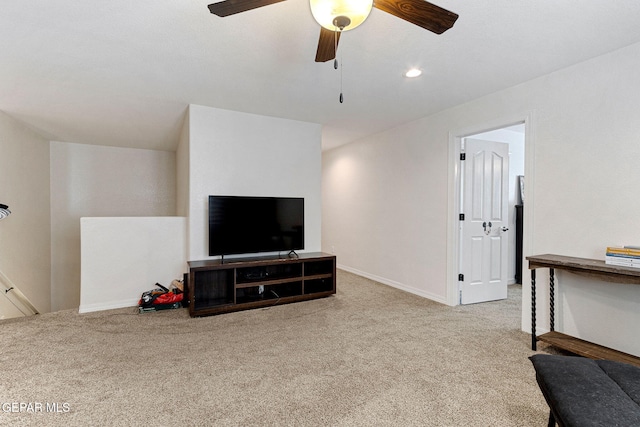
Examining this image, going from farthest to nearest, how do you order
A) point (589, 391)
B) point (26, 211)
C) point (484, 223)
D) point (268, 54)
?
point (26, 211), point (484, 223), point (268, 54), point (589, 391)

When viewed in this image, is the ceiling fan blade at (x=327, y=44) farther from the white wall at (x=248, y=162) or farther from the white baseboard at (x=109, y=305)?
the white baseboard at (x=109, y=305)

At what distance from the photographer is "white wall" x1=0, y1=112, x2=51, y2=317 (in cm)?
391

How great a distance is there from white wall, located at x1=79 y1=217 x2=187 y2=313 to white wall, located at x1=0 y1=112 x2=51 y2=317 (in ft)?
4.14

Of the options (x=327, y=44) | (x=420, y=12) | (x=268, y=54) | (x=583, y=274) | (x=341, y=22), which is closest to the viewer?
(x=341, y=22)

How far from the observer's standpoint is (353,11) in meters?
1.31

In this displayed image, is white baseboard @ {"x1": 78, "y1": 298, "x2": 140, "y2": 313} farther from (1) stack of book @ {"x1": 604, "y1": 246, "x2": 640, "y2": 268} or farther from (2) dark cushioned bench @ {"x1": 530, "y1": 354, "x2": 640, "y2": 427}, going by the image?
(1) stack of book @ {"x1": 604, "y1": 246, "x2": 640, "y2": 268}

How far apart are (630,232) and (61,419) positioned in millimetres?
4005

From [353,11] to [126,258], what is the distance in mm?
3810

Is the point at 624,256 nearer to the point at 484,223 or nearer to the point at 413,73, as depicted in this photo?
the point at 484,223

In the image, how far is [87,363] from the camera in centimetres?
231

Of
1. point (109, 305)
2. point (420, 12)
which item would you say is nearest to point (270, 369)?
point (420, 12)

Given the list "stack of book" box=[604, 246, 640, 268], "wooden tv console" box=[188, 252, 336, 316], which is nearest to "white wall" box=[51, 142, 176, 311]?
"wooden tv console" box=[188, 252, 336, 316]

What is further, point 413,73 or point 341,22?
point 413,73

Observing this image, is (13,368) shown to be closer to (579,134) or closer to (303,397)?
(303,397)
